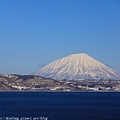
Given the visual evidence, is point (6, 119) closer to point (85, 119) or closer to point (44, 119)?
point (44, 119)

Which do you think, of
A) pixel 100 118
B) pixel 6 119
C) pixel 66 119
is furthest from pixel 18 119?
pixel 100 118

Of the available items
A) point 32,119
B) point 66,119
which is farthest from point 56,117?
point 32,119

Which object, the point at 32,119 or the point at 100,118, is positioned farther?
the point at 100,118

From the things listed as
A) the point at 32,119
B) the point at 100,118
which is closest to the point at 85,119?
the point at 100,118

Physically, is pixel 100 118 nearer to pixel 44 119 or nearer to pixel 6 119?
pixel 44 119

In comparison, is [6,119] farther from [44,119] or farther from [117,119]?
[117,119]

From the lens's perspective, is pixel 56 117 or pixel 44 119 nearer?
pixel 44 119
